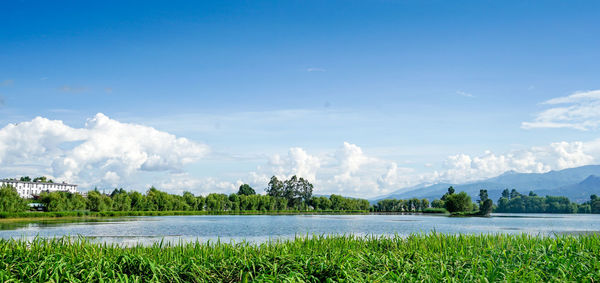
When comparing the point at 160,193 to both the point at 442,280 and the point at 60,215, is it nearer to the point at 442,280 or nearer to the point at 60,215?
the point at 60,215

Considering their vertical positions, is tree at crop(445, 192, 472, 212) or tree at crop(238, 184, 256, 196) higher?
tree at crop(238, 184, 256, 196)

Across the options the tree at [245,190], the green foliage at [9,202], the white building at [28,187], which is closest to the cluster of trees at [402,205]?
the tree at [245,190]

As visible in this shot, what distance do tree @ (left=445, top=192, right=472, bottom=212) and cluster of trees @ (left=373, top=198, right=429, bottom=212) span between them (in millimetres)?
31606

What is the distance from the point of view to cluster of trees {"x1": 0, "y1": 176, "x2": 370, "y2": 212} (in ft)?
222

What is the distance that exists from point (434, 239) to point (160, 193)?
87.3 meters

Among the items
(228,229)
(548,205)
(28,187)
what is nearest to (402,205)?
(548,205)

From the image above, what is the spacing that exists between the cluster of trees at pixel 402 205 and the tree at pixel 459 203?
31606 mm

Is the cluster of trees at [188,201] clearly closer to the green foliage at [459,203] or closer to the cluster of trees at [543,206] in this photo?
the green foliage at [459,203]

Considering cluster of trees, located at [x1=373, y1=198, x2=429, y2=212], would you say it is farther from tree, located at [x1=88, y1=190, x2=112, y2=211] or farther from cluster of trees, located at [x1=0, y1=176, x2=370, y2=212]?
tree, located at [x1=88, y1=190, x2=112, y2=211]

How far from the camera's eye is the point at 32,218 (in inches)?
2245

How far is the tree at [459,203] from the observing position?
322 feet

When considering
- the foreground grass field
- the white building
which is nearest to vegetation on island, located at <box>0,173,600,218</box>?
the white building

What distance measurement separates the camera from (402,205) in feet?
444

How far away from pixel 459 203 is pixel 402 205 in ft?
122
